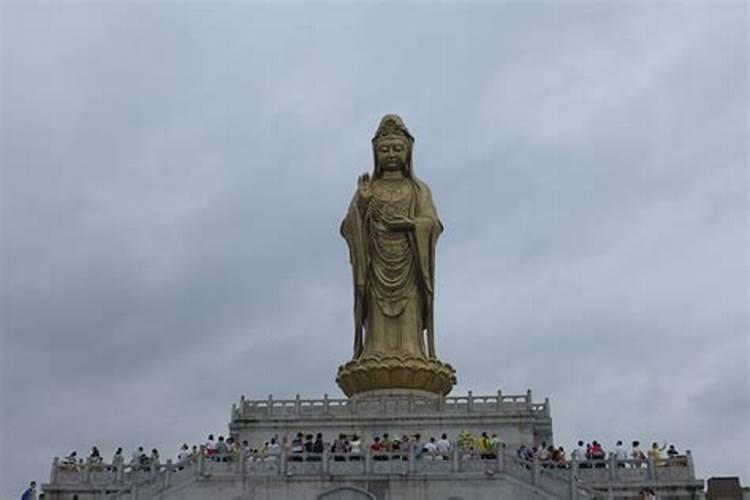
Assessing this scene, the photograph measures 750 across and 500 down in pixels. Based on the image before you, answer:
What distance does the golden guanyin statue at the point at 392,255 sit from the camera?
106 feet

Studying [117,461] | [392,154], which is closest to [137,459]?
[117,461]

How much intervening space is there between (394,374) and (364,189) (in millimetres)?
6145

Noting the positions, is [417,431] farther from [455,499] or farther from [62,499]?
[62,499]

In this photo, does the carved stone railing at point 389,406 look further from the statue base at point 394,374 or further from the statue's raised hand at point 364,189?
the statue's raised hand at point 364,189

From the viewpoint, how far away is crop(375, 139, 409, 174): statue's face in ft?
111

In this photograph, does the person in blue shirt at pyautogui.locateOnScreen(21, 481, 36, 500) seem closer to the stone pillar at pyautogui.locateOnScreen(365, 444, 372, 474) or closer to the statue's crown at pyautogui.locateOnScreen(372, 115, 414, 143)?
the stone pillar at pyautogui.locateOnScreen(365, 444, 372, 474)

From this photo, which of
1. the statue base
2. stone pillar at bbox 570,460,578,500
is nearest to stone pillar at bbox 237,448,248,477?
stone pillar at bbox 570,460,578,500

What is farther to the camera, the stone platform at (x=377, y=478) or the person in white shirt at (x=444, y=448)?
the person in white shirt at (x=444, y=448)

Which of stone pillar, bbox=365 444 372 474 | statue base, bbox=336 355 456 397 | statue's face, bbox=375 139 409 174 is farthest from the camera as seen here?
statue's face, bbox=375 139 409 174

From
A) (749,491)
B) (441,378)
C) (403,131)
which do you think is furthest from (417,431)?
(403,131)

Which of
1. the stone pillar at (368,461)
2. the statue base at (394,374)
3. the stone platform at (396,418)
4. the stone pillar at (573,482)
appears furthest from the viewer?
the statue base at (394,374)

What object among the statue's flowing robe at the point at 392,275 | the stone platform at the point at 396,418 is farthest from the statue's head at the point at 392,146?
the stone platform at the point at 396,418

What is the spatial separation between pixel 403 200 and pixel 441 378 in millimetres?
5894

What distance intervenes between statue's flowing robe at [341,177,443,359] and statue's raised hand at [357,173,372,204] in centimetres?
32
